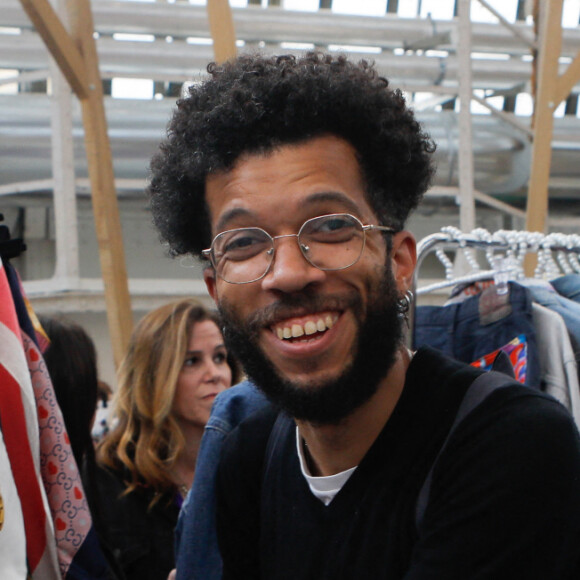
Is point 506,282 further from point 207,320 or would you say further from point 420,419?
point 207,320

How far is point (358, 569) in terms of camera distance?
1106 mm

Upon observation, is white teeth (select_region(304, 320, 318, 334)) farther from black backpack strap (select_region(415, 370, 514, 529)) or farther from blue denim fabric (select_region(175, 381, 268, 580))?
blue denim fabric (select_region(175, 381, 268, 580))

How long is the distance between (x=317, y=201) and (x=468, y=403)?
1.21ft

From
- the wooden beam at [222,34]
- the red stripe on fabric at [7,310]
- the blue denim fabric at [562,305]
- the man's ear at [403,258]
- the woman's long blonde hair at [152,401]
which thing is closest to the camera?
the man's ear at [403,258]

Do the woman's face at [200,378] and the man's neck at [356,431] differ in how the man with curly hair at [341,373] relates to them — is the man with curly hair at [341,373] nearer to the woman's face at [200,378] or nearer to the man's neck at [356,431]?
the man's neck at [356,431]

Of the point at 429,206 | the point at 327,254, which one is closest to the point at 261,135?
the point at 327,254

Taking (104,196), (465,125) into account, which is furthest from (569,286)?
(465,125)

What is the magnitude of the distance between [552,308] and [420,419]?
826mm

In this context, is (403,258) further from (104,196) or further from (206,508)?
(104,196)

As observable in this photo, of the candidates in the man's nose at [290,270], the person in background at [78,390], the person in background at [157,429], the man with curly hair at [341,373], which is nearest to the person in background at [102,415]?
the person in background at [157,429]

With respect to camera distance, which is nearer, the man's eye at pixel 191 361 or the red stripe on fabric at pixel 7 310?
the red stripe on fabric at pixel 7 310

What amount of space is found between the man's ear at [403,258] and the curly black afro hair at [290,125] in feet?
0.08

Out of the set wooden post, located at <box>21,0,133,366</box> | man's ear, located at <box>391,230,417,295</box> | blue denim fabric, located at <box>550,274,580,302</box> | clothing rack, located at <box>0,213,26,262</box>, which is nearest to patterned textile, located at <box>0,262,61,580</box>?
clothing rack, located at <box>0,213,26,262</box>

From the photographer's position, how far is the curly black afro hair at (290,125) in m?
1.26
